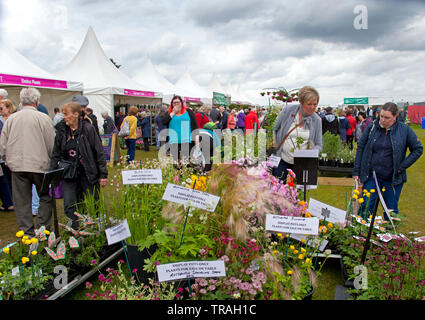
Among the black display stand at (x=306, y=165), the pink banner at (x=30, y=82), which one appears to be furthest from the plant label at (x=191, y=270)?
the pink banner at (x=30, y=82)

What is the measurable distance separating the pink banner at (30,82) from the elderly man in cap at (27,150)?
17.7 ft

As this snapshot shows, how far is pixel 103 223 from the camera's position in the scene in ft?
9.98

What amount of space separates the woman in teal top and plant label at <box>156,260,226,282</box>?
3.33 m

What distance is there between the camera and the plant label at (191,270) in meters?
1.82

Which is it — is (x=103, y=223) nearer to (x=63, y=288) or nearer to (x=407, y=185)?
(x=63, y=288)

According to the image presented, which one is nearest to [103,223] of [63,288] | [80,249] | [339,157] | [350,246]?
[80,249]

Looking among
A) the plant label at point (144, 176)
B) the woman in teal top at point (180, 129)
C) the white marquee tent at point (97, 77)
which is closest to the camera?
the plant label at point (144, 176)

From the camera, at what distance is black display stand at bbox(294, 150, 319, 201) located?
113 inches

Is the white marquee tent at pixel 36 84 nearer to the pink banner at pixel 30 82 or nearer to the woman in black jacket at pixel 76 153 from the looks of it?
the pink banner at pixel 30 82

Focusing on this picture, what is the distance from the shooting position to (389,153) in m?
3.30

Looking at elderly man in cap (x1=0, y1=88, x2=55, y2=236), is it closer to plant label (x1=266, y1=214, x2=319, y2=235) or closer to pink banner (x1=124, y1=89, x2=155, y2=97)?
plant label (x1=266, y1=214, x2=319, y2=235)

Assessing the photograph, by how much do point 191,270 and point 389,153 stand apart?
2.68m

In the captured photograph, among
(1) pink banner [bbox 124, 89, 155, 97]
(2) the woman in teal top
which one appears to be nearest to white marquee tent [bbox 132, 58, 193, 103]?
(1) pink banner [bbox 124, 89, 155, 97]
